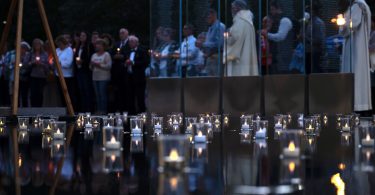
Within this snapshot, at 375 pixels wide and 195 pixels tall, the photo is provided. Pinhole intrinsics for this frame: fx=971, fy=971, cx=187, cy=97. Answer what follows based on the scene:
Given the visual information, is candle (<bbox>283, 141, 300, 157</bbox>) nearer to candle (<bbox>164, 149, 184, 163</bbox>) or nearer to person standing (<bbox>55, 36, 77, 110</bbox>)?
candle (<bbox>164, 149, 184, 163</bbox>)

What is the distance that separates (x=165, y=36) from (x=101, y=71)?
351cm

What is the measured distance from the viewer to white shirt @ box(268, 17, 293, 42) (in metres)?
14.2

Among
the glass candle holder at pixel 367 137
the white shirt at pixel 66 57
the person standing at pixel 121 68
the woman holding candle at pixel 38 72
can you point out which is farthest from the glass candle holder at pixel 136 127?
the woman holding candle at pixel 38 72

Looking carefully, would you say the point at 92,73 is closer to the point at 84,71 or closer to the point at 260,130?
the point at 84,71

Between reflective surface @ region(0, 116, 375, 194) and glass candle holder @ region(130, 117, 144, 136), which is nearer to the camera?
reflective surface @ region(0, 116, 375, 194)

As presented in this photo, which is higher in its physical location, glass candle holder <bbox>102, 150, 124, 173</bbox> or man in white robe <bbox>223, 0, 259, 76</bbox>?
man in white robe <bbox>223, 0, 259, 76</bbox>

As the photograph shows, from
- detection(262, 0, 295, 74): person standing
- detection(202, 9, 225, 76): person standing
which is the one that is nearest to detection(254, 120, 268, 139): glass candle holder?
detection(262, 0, 295, 74): person standing

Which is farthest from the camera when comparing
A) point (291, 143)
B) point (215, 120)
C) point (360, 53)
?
point (360, 53)

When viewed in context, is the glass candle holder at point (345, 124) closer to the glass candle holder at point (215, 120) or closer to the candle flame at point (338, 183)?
the glass candle holder at point (215, 120)

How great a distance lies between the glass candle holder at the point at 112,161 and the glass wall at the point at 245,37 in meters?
8.86

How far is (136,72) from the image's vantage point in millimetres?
18344

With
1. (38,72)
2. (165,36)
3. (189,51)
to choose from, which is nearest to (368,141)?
(189,51)

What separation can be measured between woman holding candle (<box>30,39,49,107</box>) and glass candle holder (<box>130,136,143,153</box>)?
12521 millimetres

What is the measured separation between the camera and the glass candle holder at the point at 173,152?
12.1 ft
